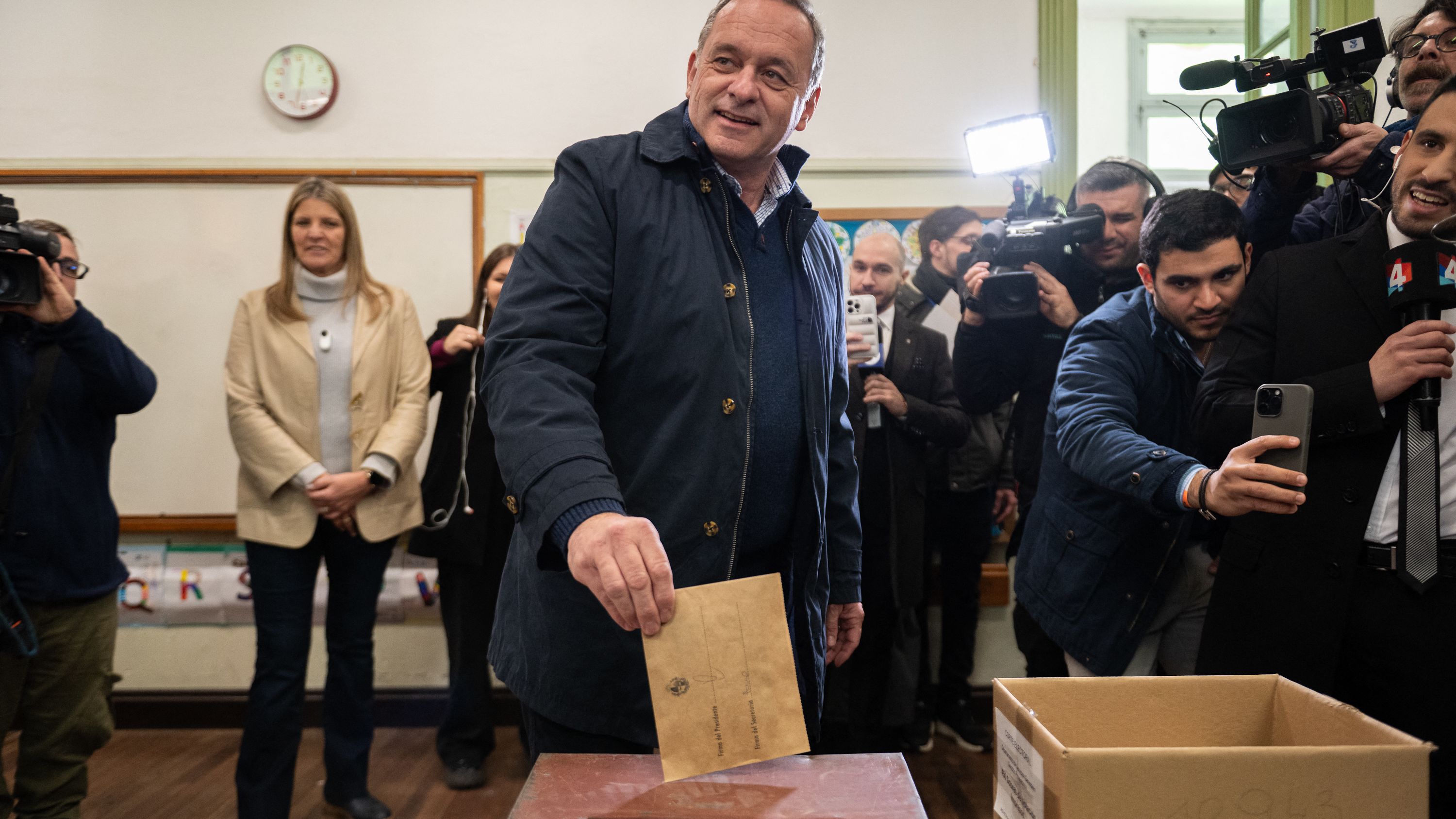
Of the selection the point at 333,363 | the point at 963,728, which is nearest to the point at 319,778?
the point at 333,363

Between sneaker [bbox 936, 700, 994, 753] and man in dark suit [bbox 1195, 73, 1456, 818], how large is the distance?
1708 millimetres

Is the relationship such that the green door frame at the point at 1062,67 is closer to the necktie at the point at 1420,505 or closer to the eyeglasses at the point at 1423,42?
the eyeglasses at the point at 1423,42

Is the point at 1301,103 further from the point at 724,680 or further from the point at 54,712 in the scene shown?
the point at 54,712

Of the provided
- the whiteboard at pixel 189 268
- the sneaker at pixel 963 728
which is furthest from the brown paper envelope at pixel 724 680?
the whiteboard at pixel 189 268

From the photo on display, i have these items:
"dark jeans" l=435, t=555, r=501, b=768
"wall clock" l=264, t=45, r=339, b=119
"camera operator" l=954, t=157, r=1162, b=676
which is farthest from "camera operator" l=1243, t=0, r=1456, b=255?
"wall clock" l=264, t=45, r=339, b=119

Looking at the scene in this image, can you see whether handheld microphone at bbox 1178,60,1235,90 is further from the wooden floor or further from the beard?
the wooden floor

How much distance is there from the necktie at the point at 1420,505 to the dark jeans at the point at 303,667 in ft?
7.15

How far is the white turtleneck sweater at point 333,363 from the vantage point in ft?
7.97

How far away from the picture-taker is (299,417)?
2.42m

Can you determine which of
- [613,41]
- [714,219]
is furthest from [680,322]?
[613,41]

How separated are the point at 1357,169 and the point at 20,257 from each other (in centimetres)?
258

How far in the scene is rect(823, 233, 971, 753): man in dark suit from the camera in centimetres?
267

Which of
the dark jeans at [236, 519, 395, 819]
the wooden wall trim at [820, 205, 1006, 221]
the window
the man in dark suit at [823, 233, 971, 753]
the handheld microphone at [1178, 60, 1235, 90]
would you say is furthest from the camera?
the window

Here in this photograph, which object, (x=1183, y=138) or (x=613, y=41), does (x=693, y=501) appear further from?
(x=1183, y=138)
